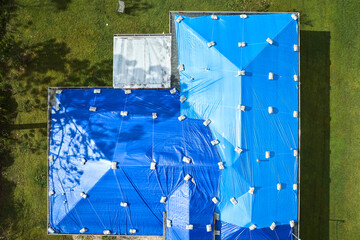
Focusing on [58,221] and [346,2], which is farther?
[346,2]

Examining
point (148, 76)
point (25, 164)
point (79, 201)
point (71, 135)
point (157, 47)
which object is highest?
point (157, 47)

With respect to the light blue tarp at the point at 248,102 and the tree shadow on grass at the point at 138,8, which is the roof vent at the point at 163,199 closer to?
the light blue tarp at the point at 248,102

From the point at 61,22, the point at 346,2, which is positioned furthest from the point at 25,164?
the point at 346,2

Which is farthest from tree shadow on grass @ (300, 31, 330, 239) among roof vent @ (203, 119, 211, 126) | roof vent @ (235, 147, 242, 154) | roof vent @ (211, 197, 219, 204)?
roof vent @ (203, 119, 211, 126)

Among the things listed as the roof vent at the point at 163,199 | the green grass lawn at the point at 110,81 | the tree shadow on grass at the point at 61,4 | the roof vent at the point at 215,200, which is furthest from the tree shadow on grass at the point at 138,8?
the roof vent at the point at 215,200

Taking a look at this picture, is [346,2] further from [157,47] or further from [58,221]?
[58,221]

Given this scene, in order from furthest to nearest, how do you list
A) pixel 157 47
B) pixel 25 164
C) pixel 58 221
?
pixel 25 164
pixel 157 47
pixel 58 221
